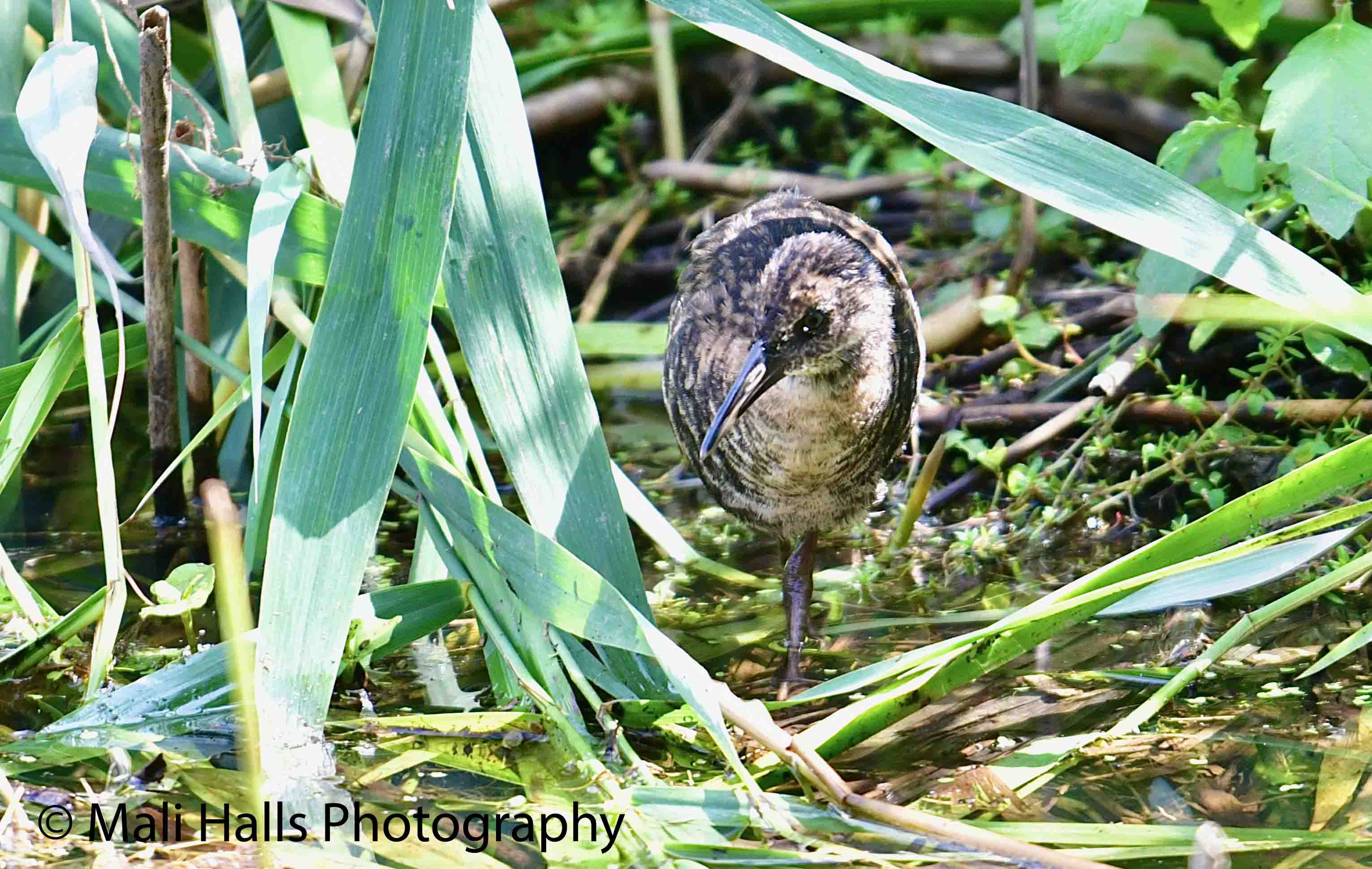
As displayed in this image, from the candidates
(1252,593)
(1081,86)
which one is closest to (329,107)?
(1252,593)

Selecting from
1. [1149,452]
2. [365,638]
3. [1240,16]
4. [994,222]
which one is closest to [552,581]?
[365,638]

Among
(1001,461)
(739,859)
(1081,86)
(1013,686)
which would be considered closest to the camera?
(739,859)

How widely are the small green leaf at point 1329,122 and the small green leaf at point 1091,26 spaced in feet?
0.96

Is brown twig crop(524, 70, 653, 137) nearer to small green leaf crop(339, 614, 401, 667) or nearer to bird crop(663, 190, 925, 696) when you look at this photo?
bird crop(663, 190, 925, 696)

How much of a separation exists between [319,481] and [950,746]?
1.17 m

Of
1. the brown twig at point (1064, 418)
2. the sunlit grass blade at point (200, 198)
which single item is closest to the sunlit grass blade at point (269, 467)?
the sunlit grass blade at point (200, 198)

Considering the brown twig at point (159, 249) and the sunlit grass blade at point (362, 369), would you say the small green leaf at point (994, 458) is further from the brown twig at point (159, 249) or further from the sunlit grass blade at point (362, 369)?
the brown twig at point (159, 249)

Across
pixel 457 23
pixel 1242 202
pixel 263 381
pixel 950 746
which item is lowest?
pixel 950 746

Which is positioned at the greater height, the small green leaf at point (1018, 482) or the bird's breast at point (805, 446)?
the bird's breast at point (805, 446)

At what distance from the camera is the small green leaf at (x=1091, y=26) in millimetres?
2629

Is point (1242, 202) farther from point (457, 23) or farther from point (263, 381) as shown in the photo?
point (263, 381)

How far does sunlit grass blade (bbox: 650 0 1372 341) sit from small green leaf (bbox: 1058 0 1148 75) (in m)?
0.35

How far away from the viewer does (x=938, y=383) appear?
409 centimetres

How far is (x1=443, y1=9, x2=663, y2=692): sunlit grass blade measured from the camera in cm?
251
